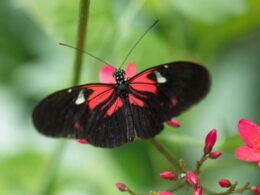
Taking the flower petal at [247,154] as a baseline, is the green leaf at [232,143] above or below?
above

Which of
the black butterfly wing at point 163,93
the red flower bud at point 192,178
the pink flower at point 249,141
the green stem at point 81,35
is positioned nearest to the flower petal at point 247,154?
the pink flower at point 249,141

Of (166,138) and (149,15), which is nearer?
(166,138)

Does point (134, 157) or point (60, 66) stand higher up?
point (60, 66)

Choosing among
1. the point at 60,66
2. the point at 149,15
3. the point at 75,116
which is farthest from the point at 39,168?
the point at 75,116

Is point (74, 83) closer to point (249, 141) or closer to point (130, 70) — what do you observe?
point (130, 70)

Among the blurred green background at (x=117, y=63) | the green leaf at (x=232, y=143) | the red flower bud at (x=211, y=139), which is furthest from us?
the blurred green background at (x=117, y=63)

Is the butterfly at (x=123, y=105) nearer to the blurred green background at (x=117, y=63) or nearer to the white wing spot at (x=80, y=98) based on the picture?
the white wing spot at (x=80, y=98)

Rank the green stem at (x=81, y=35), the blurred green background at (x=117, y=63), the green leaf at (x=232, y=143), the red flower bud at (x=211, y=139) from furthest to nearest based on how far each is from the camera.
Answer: the blurred green background at (x=117, y=63) → the green leaf at (x=232, y=143) → the red flower bud at (x=211, y=139) → the green stem at (x=81, y=35)

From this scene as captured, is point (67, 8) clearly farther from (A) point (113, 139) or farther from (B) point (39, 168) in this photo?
(B) point (39, 168)
